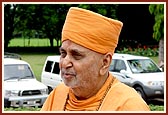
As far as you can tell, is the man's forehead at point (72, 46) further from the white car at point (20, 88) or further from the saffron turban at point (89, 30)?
the white car at point (20, 88)

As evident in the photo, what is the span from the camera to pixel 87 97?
2.29m

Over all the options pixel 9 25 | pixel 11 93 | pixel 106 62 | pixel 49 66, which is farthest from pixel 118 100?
pixel 9 25

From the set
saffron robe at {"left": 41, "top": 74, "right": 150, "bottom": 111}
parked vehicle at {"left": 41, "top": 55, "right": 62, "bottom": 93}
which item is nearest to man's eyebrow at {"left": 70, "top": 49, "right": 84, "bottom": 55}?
saffron robe at {"left": 41, "top": 74, "right": 150, "bottom": 111}

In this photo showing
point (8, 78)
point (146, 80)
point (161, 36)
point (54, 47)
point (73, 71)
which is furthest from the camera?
point (54, 47)

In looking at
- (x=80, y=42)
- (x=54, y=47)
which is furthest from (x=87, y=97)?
(x=54, y=47)

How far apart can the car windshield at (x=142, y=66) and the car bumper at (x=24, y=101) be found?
3083 millimetres

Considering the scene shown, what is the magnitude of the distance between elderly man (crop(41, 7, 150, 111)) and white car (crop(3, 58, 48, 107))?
20.0ft

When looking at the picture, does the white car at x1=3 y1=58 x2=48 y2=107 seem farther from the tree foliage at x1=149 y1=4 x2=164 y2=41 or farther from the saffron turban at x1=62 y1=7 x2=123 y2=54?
the saffron turban at x1=62 y1=7 x2=123 y2=54

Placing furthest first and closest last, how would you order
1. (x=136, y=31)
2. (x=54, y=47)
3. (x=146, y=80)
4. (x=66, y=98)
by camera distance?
(x=54, y=47)
(x=136, y=31)
(x=146, y=80)
(x=66, y=98)

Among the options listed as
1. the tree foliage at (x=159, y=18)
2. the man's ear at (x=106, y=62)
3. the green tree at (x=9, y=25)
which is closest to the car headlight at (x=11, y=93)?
the tree foliage at (x=159, y=18)

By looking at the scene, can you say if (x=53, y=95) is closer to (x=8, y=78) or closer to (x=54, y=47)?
(x=8, y=78)

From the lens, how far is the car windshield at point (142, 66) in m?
10.8

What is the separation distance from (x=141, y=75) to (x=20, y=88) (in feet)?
10.7

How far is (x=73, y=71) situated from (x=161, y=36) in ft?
31.9
